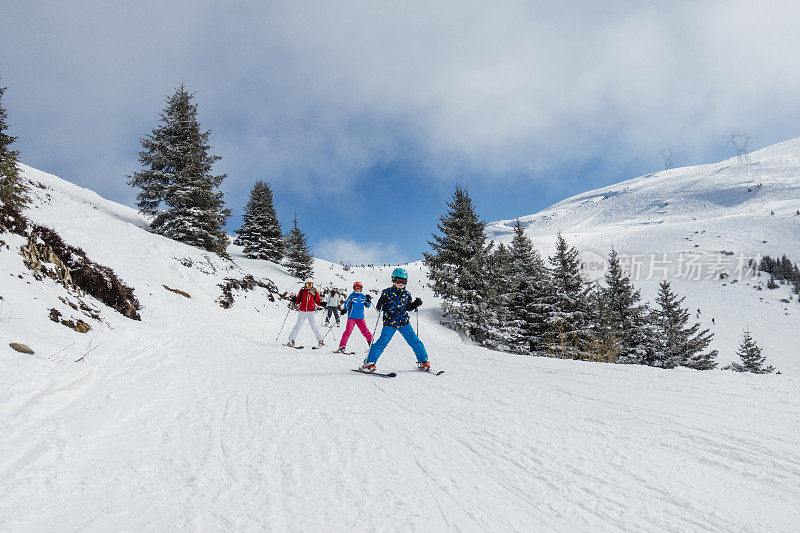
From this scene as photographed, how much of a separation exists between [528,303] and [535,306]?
47.4 inches

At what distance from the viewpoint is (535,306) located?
2038 cm

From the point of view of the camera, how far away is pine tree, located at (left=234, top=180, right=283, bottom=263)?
32531 mm

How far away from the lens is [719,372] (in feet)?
17.2

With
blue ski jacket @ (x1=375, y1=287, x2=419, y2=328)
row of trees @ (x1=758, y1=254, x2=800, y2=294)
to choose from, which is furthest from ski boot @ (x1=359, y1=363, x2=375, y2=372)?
row of trees @ (x1=758, y1=254, x2=800, y2=294)

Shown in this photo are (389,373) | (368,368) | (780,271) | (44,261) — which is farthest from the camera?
(780,271)

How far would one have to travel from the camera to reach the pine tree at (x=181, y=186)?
22.4 meters

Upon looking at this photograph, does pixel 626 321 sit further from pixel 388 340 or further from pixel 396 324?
pixel 388 340

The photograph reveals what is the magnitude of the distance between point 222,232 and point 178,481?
24715 mm

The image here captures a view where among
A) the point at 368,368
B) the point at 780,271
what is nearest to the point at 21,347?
the point at 368,368

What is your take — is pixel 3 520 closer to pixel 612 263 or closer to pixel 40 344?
pixel 40 344

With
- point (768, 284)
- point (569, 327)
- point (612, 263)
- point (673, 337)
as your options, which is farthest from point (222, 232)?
point (768, 284)

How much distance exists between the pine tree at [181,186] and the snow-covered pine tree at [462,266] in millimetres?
15309

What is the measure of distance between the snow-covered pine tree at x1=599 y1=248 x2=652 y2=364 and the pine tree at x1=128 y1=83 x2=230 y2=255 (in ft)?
85.1

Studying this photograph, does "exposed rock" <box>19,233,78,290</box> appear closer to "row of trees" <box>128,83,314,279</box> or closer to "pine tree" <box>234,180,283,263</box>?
"row of trees" <box>128,83,314,279</box>
